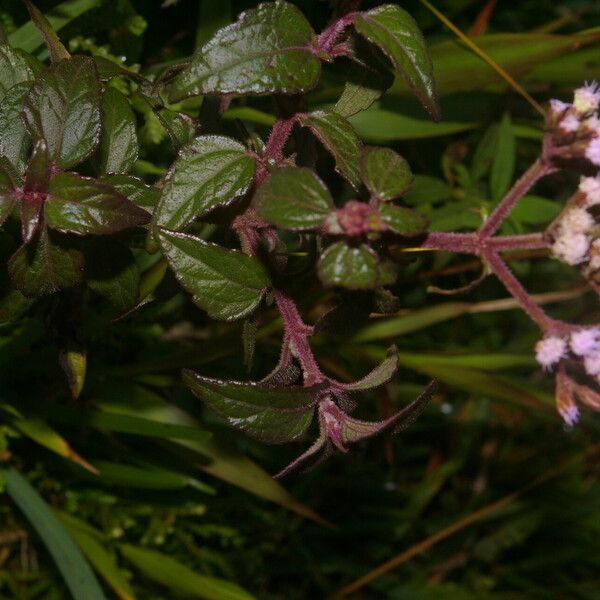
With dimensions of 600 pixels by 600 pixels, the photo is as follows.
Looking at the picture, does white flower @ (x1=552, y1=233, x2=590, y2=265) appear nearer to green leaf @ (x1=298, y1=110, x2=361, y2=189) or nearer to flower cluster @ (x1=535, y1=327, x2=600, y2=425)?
flower cluster @ (x1=535, y1=327, x2=600, y2=425)

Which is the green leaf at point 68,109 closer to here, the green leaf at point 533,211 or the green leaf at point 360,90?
the green leaf at point 360,90

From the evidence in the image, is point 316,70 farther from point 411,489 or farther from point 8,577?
point 411,489

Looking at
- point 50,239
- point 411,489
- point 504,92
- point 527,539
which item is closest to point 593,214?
point 50,239

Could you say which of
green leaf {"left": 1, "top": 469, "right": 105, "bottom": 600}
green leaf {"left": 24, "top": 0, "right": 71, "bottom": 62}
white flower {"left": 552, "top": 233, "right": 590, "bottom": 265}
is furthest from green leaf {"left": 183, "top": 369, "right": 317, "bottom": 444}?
green leaf {"left": 1, "top": 469, "right": 105, "bottom": 600}

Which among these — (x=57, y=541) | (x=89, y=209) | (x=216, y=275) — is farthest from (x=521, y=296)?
(x=57, y=541)

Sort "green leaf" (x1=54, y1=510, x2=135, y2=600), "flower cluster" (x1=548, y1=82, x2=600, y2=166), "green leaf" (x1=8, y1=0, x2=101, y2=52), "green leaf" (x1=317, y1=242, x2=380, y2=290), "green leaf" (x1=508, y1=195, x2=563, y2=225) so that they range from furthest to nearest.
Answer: "green leaf" (x1=508, y1=195, x2=563, y2=225)
"green leaf" (x1=54, y1=510, x2=135, y2=600)
"green leaf" (x1=8, y1=0, x2=101, y2=52)
"flower cluster" (x1=548, y1=82, x2=600, y2=166)
"green leaf" (x1=317, y1=242, x2=380, y2=290)

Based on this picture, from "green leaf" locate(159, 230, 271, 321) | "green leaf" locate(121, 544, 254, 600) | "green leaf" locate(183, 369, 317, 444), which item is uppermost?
"green leaf" locate(159, 230, 271, 321)

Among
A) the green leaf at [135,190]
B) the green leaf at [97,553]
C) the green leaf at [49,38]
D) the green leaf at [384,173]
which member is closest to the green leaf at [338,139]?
the green leaf at [384,173]
